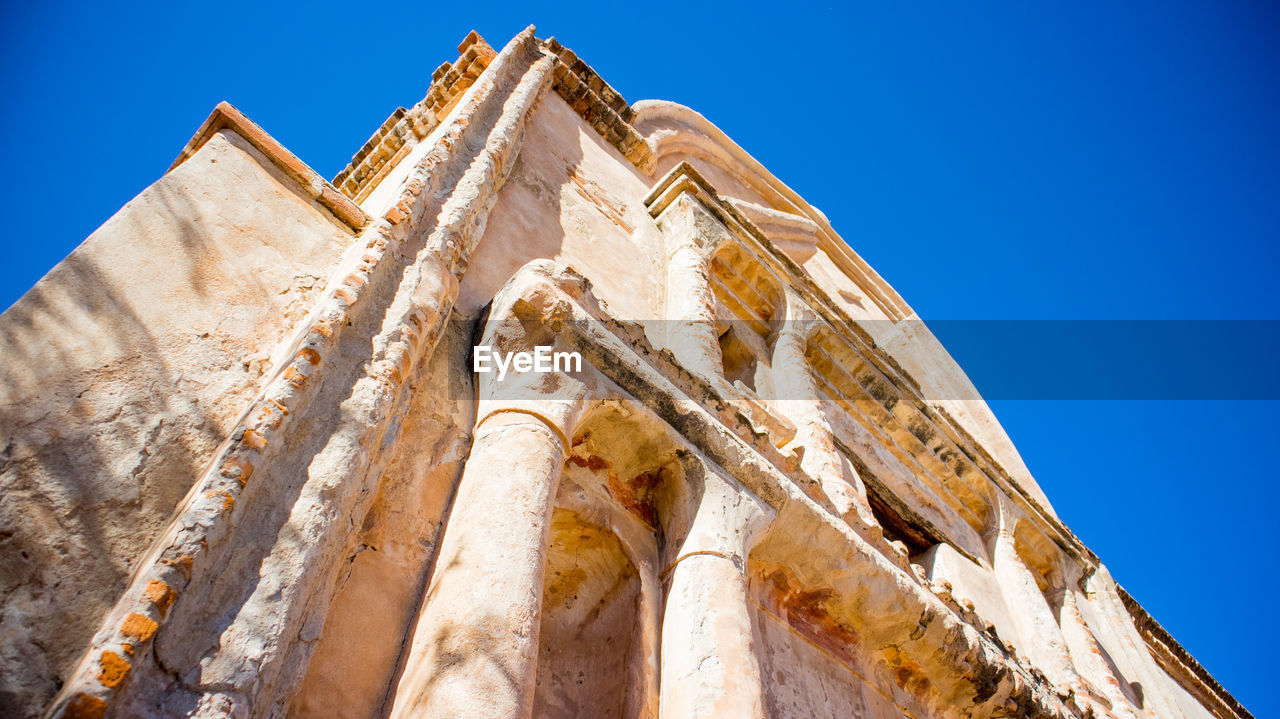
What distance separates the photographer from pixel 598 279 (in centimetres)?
495

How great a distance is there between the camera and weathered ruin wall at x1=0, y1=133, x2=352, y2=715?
172 cm

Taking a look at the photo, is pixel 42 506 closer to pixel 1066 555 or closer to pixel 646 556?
pixel 646 556

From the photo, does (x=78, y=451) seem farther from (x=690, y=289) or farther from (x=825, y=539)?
(x=690, y=289)

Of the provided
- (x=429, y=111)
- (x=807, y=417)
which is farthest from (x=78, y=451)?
(x=429, y=111)

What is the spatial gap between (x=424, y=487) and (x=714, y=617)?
110 centimetres

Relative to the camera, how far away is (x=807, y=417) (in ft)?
18.9

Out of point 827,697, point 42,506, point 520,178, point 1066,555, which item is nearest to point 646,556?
point 827,697

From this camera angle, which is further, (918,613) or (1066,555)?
(1066,555)

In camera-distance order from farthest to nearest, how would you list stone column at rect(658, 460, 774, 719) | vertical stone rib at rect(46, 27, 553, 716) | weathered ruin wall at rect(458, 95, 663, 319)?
weathered ruin wall at rect(458, 95, 663, 319) → stone column at rect(658, 460, 774, 719) → vertical stone rib at rect(46, 27, 553, 716)

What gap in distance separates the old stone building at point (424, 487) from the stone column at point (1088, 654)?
0.52 m

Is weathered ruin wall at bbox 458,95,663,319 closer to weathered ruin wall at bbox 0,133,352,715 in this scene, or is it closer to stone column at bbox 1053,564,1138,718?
weathered ruin wall at bbox 0,133,352,715

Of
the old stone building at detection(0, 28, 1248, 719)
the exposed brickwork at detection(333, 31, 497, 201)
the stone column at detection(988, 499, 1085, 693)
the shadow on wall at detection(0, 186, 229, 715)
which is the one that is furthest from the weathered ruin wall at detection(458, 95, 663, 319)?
the stone column at detection(988, 499, 1085, 693)

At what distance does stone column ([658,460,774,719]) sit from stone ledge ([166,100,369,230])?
1934 mm

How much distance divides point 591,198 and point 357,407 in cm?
382
